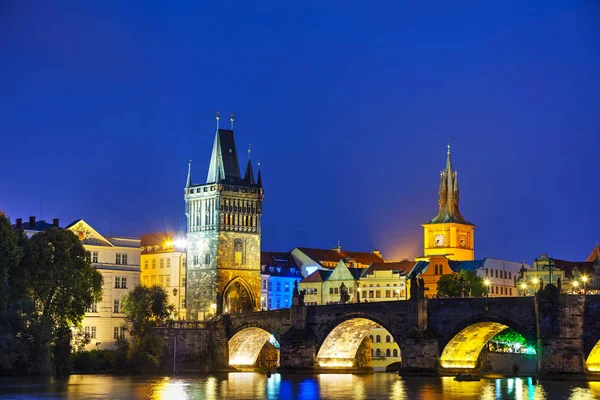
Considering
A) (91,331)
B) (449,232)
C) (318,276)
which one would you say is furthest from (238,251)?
(449,232)

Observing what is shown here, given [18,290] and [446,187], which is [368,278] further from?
[18,290]

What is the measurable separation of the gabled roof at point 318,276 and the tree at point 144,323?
4442 cm

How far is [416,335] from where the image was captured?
99438 mm

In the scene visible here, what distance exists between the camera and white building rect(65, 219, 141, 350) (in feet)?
395

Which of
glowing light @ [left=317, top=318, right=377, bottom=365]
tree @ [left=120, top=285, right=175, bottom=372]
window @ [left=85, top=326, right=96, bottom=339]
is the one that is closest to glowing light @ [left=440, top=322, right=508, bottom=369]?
glowing light @ [left=317, top=318, right=377, bottom=365]

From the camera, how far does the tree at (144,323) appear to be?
114188 millimetres

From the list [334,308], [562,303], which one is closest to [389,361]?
[334,308]

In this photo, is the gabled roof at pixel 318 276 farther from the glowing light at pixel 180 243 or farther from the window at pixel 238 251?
the window at pixel 238 251

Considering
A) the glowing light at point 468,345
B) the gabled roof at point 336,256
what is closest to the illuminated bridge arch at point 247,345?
the glowing light at point 468,345

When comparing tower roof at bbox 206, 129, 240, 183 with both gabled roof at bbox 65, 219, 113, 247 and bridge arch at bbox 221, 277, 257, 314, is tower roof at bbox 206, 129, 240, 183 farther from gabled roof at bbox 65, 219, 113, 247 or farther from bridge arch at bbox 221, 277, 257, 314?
gabled roof at bbox 65, 219, 113, 247

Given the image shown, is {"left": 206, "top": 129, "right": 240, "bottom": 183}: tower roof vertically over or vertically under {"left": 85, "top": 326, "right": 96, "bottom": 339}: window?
over

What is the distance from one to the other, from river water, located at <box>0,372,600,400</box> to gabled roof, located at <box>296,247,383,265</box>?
3033 inches

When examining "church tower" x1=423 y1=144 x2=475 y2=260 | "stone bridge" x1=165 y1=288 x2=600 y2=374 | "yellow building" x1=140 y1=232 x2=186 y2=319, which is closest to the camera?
"stone bridge" x1=165 y1=288 x2=600 y2=374

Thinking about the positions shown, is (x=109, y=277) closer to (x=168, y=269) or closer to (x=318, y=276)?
(x=168, y=269)
